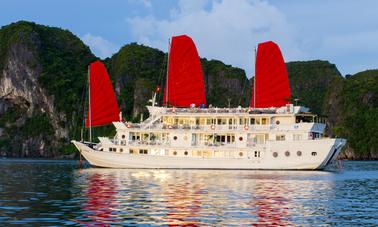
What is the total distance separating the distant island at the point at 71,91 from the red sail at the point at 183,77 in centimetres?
6046

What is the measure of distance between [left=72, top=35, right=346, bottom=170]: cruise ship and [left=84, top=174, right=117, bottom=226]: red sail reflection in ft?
50.0

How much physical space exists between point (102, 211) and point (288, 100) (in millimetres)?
31900

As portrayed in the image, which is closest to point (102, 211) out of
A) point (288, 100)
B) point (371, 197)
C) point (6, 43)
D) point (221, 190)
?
point (221, 190)

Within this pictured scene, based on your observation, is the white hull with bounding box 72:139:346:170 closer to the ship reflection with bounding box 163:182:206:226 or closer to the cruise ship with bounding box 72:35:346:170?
the cruise ship with bounding box 72:35:346:170

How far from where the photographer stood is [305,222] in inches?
691

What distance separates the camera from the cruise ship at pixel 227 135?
4522 cm

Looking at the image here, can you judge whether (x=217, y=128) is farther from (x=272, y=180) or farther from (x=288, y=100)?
(x=272, y=180)

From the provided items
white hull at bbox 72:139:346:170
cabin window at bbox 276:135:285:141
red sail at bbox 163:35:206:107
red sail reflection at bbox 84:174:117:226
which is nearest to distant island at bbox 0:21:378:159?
red sail at bbox 163:35:206:107

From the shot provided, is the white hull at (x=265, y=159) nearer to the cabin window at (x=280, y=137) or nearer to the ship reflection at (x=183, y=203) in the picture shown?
the cabin window at (x=280, y=137)

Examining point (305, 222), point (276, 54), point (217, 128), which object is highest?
point (276, 54)

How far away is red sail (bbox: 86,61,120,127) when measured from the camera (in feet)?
169

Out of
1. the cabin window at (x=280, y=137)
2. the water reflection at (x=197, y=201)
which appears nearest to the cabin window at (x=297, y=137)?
the cabin window at (x=280, y=137)

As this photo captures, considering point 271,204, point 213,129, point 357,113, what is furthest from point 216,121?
point 357,113

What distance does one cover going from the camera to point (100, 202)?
2189 centimetres
